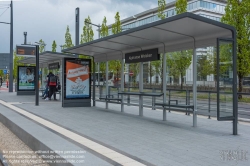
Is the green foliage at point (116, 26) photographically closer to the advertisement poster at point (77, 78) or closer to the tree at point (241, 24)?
the tree at point (241, 24)

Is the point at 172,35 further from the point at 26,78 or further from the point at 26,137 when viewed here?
the point at 26,78

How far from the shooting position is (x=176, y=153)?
5.39m

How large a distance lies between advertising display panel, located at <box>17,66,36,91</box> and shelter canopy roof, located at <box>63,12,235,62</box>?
12.5 meters

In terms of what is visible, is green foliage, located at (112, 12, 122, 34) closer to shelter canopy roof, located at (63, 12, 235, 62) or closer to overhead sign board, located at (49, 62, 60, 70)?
overhead sign board, located at (49, 62, 60, 70)

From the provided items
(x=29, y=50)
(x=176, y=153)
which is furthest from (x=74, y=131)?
(x=29, y=50)

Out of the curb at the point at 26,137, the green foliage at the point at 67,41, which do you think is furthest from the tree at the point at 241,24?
the green foliage at the point at 67,41

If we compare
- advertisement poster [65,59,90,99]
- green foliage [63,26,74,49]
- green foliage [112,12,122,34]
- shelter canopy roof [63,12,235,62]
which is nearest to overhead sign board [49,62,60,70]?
advertisement poster [65,59,90,99]

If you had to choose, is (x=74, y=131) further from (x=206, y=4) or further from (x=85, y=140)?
(x=206, y=4)

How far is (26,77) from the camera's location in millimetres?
22688

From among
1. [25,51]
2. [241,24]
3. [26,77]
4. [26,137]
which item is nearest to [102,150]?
[26,137]

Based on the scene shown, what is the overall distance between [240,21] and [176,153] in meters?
20.2

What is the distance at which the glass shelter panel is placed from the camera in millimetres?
7258

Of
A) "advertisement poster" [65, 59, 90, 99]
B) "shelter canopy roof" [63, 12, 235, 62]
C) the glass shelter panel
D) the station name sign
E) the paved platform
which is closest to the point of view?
the paved platform

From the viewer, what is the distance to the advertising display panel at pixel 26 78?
2238cm
